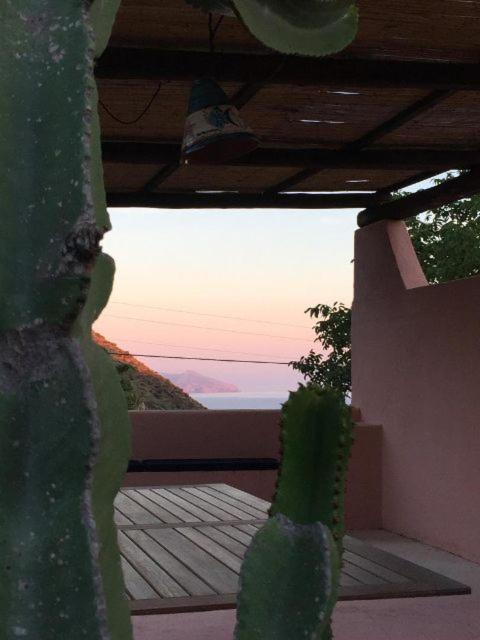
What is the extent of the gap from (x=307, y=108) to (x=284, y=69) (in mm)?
746

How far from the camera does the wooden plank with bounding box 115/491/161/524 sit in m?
4.47

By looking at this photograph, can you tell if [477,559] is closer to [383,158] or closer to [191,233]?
[383,158]

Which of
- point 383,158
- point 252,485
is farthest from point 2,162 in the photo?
point 252,485

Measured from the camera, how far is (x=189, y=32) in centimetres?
393

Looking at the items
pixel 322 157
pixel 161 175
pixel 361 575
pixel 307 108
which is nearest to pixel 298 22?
pixel 361 575

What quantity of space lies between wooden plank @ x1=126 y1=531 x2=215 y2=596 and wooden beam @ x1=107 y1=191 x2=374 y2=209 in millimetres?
2894

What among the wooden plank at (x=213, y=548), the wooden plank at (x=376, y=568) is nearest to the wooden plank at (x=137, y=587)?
the wooden plank at (x=213, y=548)

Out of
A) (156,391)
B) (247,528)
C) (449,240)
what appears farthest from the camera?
(156,391)

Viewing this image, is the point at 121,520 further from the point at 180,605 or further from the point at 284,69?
the point at 284,69

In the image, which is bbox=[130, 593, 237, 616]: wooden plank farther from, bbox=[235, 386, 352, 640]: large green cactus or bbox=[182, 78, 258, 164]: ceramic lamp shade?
bbox=[235, 386, 352, 640]: large green cactus

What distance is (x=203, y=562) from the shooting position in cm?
366

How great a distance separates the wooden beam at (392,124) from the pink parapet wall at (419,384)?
1.19 meters

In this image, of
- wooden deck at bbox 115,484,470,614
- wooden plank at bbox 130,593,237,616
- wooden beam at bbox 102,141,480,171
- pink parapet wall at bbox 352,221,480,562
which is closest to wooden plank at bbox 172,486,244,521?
wooden deck at bbox 115,484,470,614

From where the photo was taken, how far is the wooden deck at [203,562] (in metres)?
3.22
